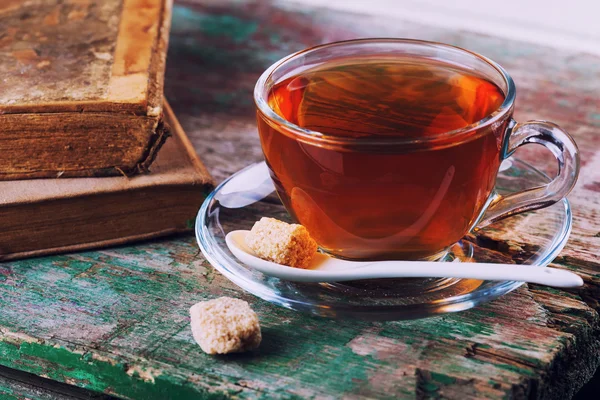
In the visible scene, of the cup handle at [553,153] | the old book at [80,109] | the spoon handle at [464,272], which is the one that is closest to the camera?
the spoon handle at [464,272]

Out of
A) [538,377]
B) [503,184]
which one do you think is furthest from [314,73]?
[538,377]

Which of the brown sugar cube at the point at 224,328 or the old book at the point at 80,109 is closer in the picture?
the brown sugar cube at the point at 224,328

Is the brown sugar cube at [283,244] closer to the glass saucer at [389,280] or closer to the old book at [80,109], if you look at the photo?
the glass saucer at [389,280]

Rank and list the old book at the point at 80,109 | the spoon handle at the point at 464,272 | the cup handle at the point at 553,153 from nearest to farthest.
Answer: the spoon handle at the point at 464,272, the cup handle at the point at 553,153, the old book at the point at 80,109

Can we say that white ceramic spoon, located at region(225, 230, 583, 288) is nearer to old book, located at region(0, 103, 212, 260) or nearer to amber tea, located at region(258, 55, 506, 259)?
amber tea, located at region(258, 55, 506, 259)

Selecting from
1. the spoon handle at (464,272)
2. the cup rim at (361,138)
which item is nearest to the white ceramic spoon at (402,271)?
the spoon handle at (464,272)

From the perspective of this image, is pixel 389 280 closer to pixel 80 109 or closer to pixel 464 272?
pixel 464 272

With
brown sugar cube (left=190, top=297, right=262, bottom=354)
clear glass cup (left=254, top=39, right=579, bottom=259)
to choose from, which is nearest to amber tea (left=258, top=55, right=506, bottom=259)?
clear glass cup (left=254, top=39, right=579, bottom=259)

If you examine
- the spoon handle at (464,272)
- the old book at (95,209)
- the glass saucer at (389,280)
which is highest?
the spoon handle at (464,272)
